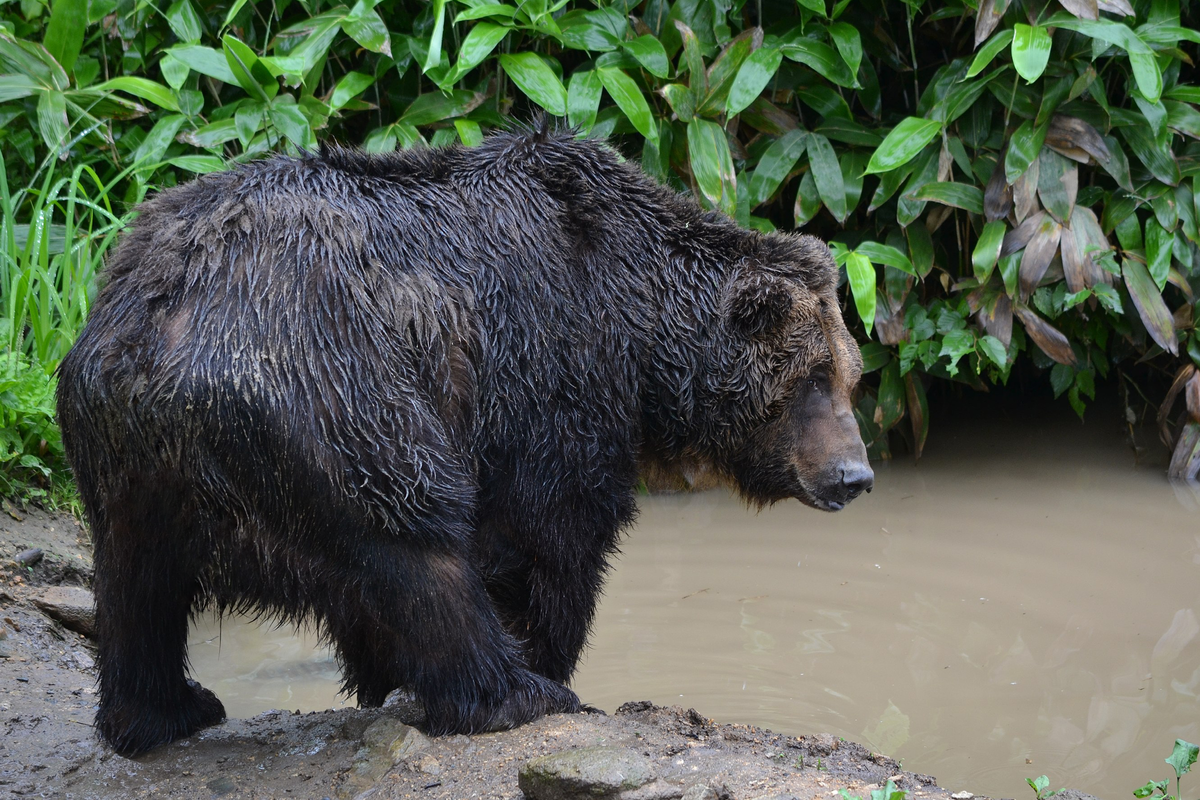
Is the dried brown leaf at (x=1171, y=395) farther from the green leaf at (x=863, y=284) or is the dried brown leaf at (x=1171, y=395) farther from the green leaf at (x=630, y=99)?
the green leaf at (x=630, y=99)

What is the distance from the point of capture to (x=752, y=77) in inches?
251

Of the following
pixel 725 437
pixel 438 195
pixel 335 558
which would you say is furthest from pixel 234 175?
pixel 725 437

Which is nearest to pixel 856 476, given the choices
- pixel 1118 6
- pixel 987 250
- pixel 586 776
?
pixel 586 776

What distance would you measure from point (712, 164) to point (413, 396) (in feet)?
11.8

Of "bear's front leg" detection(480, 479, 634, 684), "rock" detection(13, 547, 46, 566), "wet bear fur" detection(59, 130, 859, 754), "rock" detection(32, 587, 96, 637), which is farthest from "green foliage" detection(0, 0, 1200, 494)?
"bear's front leg" detection(480, 479, 634, 684)

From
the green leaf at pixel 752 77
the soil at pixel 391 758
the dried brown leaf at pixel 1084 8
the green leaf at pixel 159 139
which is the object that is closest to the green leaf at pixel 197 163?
the green leaf at pixel 159 139

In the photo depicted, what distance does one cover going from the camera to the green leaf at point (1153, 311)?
6.50m

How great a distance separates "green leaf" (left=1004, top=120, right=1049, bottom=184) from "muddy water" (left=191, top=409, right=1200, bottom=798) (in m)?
2.03

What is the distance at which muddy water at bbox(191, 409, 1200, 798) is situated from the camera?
4.34m

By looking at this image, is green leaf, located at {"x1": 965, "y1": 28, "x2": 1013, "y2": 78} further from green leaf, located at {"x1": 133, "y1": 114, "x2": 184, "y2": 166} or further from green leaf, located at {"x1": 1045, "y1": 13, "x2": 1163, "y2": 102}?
green leaf, located at {"x1": 133, "y1": 114, "x2": 184, "y2": 166}

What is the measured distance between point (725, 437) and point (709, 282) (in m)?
0.58

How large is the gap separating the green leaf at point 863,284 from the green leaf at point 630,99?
1.38m

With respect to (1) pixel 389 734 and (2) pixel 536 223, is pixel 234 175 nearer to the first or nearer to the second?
(2) pixel 536 223

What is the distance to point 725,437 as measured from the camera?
4.04 m
